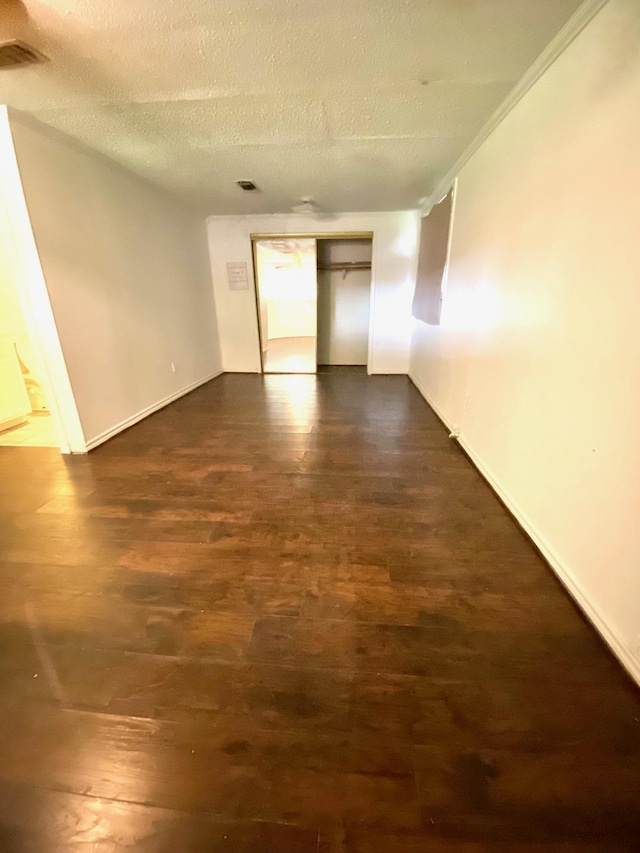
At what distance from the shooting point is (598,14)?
4.51ft

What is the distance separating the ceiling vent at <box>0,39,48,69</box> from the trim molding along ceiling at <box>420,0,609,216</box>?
238 cm

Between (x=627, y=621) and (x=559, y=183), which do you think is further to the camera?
(x=559, y=183)

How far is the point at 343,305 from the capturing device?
6402 millimetres

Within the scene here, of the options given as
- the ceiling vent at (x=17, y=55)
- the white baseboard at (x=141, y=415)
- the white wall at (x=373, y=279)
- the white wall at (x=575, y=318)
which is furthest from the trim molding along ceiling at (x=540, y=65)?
the white baseboard at (x=141, y=415)

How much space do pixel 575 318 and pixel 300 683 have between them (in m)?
1.73

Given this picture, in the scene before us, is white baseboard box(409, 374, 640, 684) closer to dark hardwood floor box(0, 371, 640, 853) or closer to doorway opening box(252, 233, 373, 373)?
dark hardwood floor box(0, 371, 640, 853)

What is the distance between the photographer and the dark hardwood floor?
0.86 metres

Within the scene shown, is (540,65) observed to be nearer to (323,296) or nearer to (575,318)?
(575,318)

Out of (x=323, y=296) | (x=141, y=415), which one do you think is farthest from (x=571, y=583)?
(x=323, y=296)

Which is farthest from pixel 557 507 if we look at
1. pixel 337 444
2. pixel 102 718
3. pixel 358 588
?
pixel 102 718

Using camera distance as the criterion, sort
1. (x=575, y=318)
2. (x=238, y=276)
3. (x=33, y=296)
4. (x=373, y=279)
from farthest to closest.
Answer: (x=238, y=276), (x=373, y=279), (x=33, y=296), (x=575, y=318)

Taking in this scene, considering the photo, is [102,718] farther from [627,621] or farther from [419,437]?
[419,437]

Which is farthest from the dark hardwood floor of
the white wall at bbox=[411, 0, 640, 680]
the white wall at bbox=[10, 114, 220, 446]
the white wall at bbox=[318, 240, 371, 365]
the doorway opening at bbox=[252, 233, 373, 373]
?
the white wall at bbox=[318, 240, 371, 365]

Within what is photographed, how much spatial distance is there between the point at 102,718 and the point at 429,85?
3.17 meters
